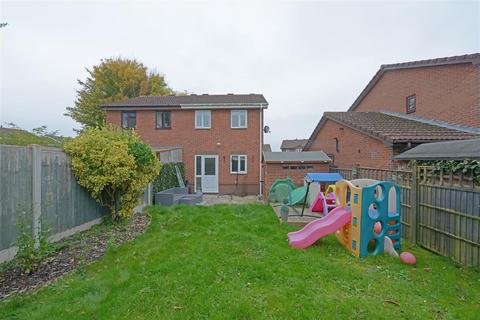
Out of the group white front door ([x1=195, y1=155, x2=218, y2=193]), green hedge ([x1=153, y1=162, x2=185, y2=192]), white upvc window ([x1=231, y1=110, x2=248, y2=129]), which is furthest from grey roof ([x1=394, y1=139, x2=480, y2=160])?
white front door ([x1=195, y1=155, x2=218, y2=193])

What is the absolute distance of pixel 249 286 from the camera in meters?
3.74

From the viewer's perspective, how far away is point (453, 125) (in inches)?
438

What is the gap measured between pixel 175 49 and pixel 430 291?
A: 18101 millimetres

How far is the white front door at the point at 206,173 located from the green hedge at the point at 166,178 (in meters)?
1.56

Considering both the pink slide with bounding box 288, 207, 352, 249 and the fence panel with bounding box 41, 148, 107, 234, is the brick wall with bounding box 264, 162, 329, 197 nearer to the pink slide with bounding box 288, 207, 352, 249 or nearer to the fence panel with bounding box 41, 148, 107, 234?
the pink slide with bounding box 288, 207, 352, 249

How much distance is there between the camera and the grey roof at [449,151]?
4.34 m

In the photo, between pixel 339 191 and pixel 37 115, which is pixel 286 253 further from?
pixel 37 115

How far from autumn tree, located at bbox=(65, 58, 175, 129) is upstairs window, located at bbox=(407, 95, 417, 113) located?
27.6 meters

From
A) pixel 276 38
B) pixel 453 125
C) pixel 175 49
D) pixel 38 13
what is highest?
pixel 175 49

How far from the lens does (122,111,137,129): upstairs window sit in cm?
1753

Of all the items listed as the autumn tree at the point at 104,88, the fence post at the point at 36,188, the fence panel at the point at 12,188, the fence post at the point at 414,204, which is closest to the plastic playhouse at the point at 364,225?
the fence post at the point at 414,204

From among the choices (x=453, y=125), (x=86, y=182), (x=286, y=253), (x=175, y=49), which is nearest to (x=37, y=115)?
(x=175, y=49)

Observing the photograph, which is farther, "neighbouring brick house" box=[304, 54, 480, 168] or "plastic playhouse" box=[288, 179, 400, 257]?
"neighbouring brick house" box=[304, 54, 480, 168]

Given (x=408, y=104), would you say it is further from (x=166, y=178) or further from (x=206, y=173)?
(x=166, y=178)
